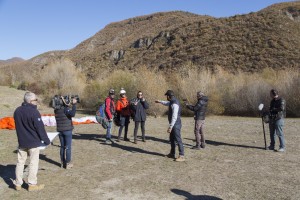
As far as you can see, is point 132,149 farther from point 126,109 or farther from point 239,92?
point 239,92

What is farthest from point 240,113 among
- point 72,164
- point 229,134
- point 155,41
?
point 155,41

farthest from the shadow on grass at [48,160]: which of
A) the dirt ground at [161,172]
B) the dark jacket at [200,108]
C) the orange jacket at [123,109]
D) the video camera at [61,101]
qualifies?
the dark jacket at [200,108]

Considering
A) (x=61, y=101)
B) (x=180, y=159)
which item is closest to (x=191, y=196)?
(x=180, y=159)

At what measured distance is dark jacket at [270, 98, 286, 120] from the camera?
31.7ft

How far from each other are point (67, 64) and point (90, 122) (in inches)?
789

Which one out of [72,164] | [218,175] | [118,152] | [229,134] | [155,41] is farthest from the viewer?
[155,41]

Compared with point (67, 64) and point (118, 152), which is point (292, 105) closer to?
point (118, 152)

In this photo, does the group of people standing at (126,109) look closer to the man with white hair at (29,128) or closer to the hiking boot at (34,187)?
the hiking boot at (34,187)

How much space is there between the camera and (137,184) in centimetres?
702

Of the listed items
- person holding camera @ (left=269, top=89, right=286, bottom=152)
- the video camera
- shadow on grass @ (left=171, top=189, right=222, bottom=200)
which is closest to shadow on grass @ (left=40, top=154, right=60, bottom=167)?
the video camera

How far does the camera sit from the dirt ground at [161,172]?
6.47m

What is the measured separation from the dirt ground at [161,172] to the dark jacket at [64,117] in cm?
104

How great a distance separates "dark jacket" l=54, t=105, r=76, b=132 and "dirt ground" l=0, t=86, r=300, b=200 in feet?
3.43

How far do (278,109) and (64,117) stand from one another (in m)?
5.87
